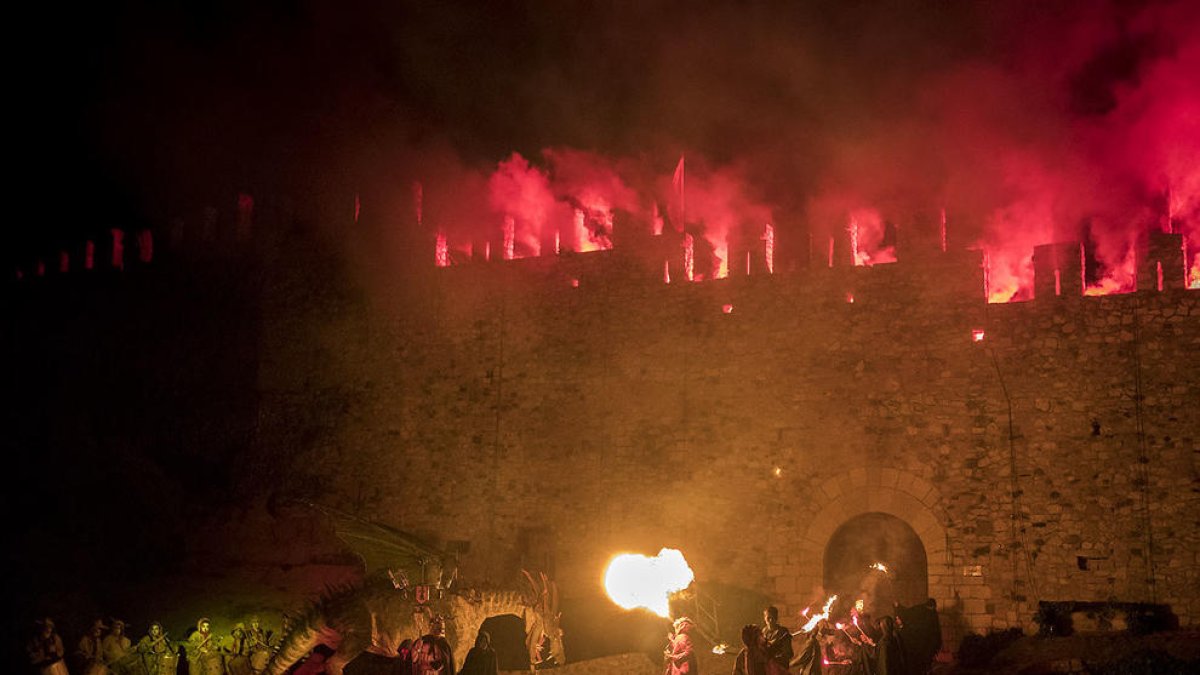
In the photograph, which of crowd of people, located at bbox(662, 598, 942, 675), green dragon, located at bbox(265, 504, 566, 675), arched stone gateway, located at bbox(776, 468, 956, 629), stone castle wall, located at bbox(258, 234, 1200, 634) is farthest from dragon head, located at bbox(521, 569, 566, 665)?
crowd of people, located at bbox(662, 598, 942, 675)

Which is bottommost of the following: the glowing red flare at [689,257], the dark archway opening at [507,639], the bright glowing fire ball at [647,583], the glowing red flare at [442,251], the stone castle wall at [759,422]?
the dark archway opening at [507,639]

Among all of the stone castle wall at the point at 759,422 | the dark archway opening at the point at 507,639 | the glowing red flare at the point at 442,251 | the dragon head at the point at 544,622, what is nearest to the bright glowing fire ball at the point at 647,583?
the dragon head at the point at 544,622

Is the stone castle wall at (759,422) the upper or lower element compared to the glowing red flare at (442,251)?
lower

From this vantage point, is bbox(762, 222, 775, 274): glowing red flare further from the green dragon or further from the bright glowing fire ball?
the green dragon

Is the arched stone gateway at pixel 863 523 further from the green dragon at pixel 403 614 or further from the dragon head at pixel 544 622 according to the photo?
the green dragon at pixel 403 614

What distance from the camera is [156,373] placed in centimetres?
1703

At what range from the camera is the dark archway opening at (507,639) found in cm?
1321

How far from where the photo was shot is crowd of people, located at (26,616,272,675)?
35.1 feet

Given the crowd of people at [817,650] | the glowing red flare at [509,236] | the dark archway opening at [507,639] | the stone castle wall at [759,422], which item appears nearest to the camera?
the crowd of people at [817,650]

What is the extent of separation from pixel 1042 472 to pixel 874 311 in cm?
265

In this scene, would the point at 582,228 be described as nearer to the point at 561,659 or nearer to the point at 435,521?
the point at 435,521

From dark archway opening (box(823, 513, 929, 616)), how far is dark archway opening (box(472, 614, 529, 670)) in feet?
13.6

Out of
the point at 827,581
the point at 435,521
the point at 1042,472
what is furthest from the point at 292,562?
the point at 1042,472

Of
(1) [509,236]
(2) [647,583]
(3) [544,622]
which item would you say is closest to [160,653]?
(3) [544,622]
